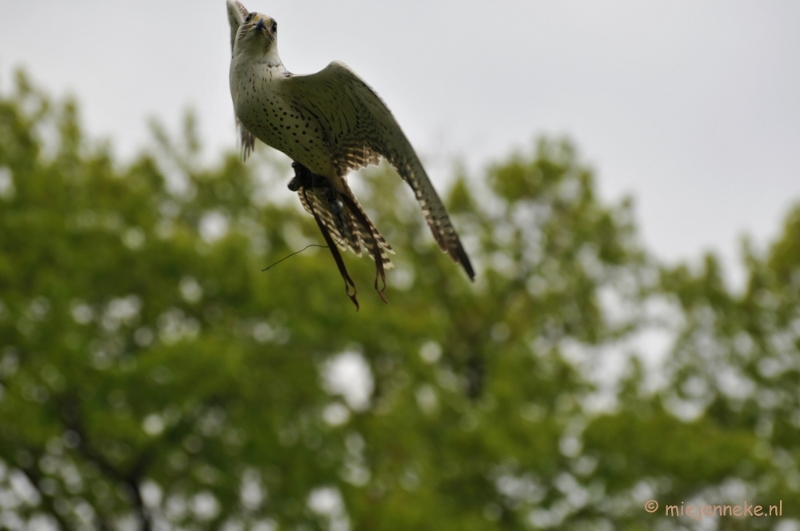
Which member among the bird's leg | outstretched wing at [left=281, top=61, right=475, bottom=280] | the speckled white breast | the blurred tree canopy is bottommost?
the bird's leg

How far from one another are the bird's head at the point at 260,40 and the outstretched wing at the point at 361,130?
0.37 ft

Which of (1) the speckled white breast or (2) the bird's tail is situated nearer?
(1) the speckled white breast

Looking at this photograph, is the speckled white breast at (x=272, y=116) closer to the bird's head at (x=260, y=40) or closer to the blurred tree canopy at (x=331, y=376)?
the bird's head at (x=260, y=40)

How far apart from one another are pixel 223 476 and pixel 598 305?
7938 mm

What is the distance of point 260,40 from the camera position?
331 cm

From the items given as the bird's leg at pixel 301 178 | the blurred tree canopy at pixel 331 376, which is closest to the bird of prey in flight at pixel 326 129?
the bird's leg at pixel 301 178

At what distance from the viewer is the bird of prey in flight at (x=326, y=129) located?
3.22 metres

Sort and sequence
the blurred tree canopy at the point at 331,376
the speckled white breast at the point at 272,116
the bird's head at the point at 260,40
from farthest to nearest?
1. the blurred tree canopy at the point at 331,376
2. the bird's head at the point at 260,40
3. the speckled white breast at the point at 272,116

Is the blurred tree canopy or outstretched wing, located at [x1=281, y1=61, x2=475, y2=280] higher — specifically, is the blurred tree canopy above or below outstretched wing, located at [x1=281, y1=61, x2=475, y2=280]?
above

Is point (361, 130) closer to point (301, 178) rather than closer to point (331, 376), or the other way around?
point (301, 178)

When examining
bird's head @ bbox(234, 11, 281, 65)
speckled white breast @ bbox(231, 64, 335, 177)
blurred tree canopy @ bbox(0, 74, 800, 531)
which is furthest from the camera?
blurred tree canopy @ bbox(0, 74, 800, 531)

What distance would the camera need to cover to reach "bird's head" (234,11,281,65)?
10.8 ft

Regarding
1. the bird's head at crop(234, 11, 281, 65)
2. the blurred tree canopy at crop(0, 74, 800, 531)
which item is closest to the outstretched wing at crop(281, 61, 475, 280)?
the bird's head at crop(234, 11, 281, 65)

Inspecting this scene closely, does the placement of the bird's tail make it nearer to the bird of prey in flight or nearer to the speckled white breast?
the bird of prey in flight
